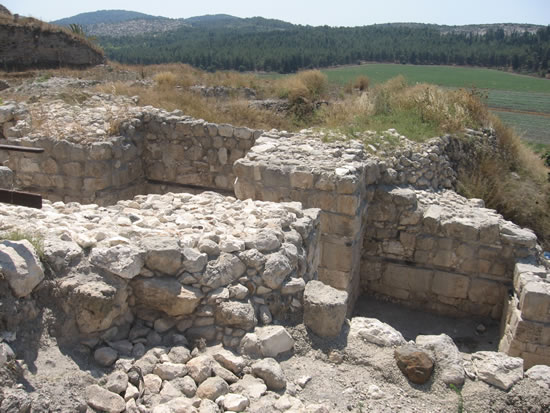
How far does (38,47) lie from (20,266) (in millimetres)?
21133

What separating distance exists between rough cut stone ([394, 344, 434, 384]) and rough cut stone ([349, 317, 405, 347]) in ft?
0.60

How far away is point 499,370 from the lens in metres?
3.07

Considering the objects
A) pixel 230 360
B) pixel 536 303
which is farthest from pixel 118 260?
pixel 536 303

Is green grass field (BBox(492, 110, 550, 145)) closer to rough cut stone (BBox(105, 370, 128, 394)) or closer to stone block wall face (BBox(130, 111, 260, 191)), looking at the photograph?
stone block wall face (BBox(130, 111, 260, 191))

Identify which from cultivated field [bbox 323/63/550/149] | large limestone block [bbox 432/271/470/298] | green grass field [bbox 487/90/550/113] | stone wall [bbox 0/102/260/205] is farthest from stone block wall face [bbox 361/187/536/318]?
green grass field [bbox 487/90/550/113]

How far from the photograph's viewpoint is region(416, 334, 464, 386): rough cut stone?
3016 mm

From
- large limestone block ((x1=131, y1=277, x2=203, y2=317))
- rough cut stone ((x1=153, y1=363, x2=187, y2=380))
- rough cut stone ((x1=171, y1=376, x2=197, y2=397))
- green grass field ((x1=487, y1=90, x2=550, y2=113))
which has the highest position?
green grass field ((x1=487, y1=90, x2=550, y2=113))

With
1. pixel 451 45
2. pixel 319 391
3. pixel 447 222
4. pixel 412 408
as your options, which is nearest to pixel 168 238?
pixel 319 391

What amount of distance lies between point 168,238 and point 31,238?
81 centimetres

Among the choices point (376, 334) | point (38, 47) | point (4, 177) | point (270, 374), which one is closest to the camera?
point (270, 374)

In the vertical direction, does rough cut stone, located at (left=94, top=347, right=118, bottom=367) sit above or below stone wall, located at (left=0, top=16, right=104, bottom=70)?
below

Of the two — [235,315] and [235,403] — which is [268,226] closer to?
[235,315]

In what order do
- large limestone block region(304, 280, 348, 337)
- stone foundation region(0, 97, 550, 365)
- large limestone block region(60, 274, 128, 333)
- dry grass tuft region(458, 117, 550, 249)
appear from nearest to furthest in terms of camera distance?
large limestone block region(60, 274, 128, 333) < stone foundation region(0, 97, 550, 365) < large limestone block region(304, 280, 348, 337) < dry grass tuft region(458, 117, 550, 249)

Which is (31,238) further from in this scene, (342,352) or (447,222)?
(447,222)
